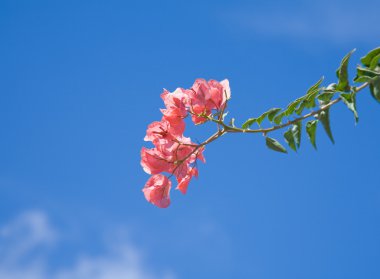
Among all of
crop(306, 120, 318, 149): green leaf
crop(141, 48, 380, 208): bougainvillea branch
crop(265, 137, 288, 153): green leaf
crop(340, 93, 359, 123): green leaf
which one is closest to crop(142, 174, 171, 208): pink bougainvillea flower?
crop(141, 48, 380, 208): bougainvillea branch

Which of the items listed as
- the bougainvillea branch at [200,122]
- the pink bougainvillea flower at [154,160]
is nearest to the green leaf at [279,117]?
the bougainvillea branch at [200,122]

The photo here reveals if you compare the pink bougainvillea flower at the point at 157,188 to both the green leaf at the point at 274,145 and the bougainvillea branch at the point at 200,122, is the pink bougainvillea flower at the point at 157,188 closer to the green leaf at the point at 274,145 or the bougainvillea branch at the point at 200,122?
the bougainvillea branch at the point at 200,122

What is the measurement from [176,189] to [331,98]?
2.14ft

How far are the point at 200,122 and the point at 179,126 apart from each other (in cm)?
8

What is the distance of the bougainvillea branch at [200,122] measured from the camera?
6.29 ft

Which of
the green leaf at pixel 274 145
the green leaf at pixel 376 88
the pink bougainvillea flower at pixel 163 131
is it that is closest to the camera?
the green leaf at pixel 376 88

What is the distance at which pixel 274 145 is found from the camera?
6.32ft

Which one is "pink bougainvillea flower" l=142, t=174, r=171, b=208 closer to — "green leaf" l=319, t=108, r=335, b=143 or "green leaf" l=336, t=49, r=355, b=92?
"green leaf" l=319, t=108, r=335, b=143

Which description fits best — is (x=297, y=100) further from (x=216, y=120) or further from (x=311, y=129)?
(x=216, y=120)

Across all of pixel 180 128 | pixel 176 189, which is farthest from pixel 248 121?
pixel 176 189

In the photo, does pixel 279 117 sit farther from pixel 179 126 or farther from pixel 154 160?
pixel 154 160

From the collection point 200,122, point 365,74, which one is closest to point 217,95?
point 200,122

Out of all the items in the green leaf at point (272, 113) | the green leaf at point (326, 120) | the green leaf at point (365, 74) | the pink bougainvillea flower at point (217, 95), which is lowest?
the green leaf at point (326, 120)

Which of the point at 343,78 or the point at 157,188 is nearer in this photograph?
the point at 343,78
